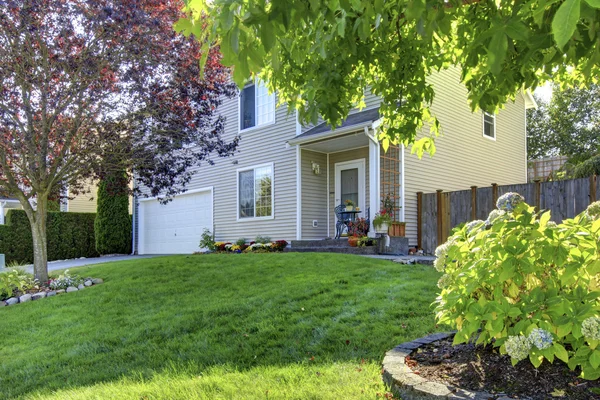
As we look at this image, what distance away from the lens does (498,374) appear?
2.54 m

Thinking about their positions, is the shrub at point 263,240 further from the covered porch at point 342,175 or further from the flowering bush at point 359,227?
the flowering bush at point 359,227

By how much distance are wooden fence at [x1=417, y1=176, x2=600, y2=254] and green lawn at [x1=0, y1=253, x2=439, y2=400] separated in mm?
3796

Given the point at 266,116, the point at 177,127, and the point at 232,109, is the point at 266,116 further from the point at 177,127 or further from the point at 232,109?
the point at 177,127

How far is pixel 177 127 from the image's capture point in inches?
329

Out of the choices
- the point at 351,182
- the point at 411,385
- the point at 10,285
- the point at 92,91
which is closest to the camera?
the point at 411,385

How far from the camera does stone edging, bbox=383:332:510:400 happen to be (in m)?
2.30

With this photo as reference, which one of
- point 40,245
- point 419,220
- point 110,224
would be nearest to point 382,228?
point 419,220

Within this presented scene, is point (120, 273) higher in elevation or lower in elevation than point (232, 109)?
lower

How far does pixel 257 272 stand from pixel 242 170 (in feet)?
22.9

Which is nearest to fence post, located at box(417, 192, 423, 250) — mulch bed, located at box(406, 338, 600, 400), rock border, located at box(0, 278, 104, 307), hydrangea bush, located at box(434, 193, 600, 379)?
rock border, located at box(0, 278, 104, 307)

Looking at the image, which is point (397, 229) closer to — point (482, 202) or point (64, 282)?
point (482, 202)

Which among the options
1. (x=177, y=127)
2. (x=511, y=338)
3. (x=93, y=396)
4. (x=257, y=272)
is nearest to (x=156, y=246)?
(x=177, y=127)

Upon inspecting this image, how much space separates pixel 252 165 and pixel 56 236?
27.1ft

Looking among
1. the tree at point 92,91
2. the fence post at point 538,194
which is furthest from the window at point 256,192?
the fence post at point 538,194
